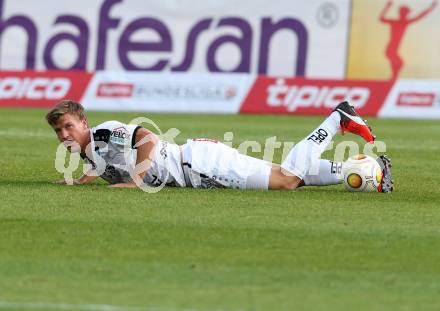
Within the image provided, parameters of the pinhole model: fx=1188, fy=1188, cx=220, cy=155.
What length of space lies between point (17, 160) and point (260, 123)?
999 cm

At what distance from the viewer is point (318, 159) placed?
11781 mm

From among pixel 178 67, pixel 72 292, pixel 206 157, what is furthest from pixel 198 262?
pixel 178 67

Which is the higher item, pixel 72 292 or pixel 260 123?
pixel 72 292

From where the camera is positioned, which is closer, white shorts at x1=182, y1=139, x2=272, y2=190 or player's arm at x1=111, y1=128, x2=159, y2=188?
player's arm at x1=111, y1=128, x2=159, y2=188

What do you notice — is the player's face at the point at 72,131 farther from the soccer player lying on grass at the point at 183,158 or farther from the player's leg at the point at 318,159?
the player's leg at the point at 318,159

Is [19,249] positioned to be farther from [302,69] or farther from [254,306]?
[302,69]

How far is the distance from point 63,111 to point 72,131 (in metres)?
0.21

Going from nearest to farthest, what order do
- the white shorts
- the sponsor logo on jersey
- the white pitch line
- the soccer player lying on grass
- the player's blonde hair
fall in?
the white pitch line < the player's blonde hair < the soccer player lying on grass < the white shorts < the sponsor logo on jersey

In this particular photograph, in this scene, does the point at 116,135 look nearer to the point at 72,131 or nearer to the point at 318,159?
the point at 72,131

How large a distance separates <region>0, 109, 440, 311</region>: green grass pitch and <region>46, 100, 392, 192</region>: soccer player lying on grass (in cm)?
18

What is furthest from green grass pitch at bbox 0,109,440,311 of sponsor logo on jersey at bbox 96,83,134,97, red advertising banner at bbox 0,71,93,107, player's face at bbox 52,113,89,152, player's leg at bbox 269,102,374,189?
red advertising banner at bbox 0,71,93,107

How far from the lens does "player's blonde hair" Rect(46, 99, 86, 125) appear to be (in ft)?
36.7

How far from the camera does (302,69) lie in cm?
3108

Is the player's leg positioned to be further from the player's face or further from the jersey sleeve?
the player's face
